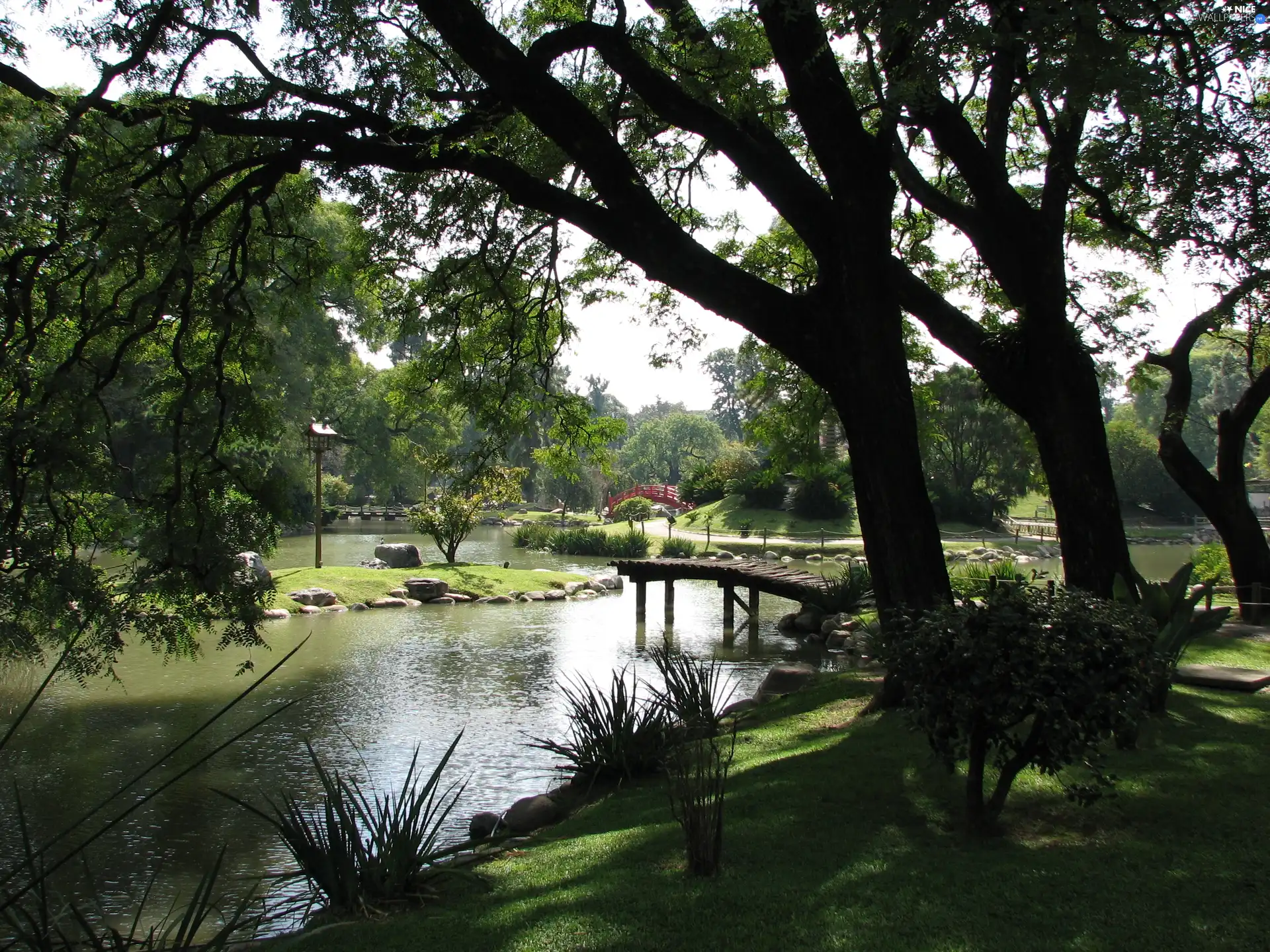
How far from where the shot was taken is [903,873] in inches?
161

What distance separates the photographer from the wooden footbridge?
16.6 metres

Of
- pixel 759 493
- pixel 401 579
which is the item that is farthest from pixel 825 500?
pixel 401 579

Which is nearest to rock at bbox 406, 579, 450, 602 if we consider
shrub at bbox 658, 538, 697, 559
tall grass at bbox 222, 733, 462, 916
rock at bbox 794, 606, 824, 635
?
rock at bbox 794, 606, 824, 635

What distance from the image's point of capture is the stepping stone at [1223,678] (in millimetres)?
7605

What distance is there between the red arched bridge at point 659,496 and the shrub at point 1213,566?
2625 centimetres

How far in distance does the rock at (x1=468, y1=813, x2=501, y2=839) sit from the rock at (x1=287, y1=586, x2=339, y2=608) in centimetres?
1162

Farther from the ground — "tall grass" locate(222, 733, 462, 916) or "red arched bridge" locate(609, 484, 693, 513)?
"red arched bridge" locate(609, 484, 693, 513)

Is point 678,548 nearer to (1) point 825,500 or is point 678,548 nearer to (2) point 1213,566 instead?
(1) point 825,500

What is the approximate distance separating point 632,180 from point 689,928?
505 centimetres

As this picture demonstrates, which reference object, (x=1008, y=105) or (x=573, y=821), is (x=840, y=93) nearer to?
(x=1008, y=105)

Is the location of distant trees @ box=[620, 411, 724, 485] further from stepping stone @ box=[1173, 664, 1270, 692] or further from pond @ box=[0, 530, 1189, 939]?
stepping stone @ box=[1173, 664, 1270, 692]

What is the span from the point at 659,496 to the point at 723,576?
101ft

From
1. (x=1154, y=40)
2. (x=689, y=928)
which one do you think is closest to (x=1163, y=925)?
(x=689, y=928)

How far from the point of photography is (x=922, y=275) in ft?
42.3
